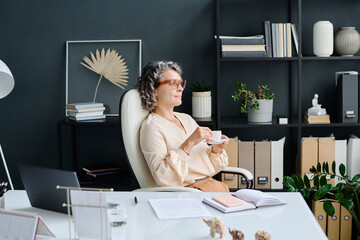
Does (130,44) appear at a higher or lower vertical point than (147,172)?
higher

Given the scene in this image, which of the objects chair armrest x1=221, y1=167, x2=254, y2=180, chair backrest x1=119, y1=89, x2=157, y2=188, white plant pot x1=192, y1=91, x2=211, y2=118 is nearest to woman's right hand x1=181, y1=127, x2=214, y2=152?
chair backrest x1=119, y1=89, x2=157, y2=188

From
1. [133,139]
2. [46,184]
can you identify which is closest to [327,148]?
[133,139]

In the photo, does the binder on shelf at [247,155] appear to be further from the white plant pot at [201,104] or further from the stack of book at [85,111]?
the stack of book at [85,111]

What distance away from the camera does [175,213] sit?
186cm

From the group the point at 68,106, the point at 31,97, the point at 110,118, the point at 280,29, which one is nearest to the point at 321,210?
the point at 280,29

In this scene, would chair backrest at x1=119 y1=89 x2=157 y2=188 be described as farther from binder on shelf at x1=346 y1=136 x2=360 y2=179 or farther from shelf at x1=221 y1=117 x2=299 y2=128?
binder on shelf at x1=346 y1=136 x2=360 y2=179

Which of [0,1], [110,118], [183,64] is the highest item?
[0,1]

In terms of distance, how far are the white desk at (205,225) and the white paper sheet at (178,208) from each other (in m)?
0.03

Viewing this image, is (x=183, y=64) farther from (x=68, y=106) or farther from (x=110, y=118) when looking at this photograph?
(x=68, y=106)

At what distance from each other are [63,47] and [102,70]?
37 centimetres

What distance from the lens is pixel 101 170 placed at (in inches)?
143

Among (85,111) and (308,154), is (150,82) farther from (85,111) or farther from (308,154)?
(308,154)

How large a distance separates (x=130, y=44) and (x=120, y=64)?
17cm

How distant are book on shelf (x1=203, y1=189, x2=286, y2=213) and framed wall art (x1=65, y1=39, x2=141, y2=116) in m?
1.96
